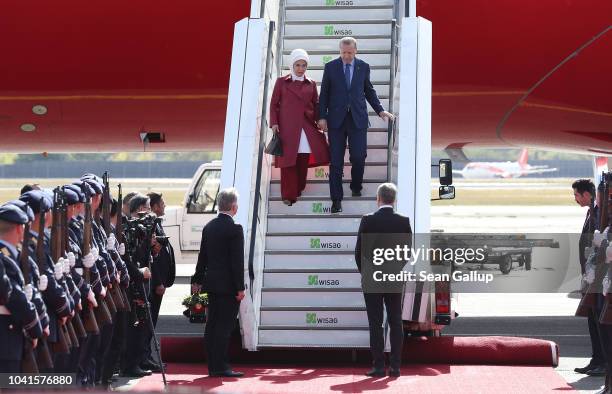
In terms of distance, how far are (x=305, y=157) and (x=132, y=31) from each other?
3.74m

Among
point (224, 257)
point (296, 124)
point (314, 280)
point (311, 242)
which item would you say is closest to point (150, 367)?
point (224, 257)

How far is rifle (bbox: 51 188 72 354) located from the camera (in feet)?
25.1

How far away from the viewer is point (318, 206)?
1147 cm

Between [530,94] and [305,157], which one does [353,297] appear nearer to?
[305,157]

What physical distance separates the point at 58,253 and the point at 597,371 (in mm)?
5194

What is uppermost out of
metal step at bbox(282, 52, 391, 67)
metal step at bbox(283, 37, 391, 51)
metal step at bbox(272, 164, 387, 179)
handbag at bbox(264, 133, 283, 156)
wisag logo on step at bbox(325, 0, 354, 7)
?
wisag logo on step at bbox(325, 0, 354, 7)

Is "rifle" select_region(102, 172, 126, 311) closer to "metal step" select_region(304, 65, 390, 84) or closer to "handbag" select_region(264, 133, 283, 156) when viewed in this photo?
"handbag" select_region(264, 133, 283, 156)

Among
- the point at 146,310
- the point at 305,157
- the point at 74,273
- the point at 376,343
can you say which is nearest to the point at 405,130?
the point at 305,157

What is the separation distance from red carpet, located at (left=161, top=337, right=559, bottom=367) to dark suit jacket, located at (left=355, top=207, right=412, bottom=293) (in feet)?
2.97

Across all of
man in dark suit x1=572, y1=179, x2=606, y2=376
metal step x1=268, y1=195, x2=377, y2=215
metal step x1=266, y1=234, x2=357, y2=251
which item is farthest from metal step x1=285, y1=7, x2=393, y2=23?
man in dark suit x1=572, y1=179, x2=606, y2=376

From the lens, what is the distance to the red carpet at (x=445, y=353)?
1054 cm

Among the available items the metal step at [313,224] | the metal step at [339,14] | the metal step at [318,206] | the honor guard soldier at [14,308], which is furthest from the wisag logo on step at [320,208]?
the honor guard soldier at [14,308]

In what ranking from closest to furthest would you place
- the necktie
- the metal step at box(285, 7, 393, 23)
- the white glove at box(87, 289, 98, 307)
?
the white glove at box(87, 289, 98, 307) < the necktie < the metal step at box(285, 7, 393, 23)

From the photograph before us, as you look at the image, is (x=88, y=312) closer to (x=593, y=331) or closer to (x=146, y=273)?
(x=146, y=273)
